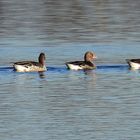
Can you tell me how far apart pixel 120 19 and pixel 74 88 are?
16177mm

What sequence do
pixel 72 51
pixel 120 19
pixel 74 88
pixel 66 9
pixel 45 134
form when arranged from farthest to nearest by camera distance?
pixel 66 9, pixel 120 19, pixel 72 51, pixel 74 88, pixel 45 134

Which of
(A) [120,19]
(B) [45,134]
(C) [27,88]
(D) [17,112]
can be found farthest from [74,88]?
(A) [120,19]

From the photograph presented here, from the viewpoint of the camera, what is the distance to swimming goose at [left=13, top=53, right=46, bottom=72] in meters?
30.3

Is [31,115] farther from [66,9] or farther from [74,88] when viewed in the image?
[66,9]

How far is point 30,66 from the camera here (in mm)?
30797

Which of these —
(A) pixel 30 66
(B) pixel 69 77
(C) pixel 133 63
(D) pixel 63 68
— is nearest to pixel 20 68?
(A) pixel 30 66

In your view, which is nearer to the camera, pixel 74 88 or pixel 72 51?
pixel 74 88

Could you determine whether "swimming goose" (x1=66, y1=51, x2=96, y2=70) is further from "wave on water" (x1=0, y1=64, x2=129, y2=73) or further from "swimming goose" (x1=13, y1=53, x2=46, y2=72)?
"swimming goose" (x1=13, y1=53, x2=46, y2=72)

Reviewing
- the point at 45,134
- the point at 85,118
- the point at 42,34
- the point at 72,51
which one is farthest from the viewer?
the point at 42,34

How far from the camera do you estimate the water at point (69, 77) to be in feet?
72.7

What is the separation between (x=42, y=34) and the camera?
38969 mm

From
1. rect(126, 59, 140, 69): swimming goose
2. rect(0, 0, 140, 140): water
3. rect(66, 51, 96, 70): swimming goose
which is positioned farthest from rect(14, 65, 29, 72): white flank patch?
rect(126, 59, 140, 69): swimming goose

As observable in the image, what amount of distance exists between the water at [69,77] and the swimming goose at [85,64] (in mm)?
200

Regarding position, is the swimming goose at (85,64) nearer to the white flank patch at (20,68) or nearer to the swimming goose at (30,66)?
the swimming goose at (30,66)
